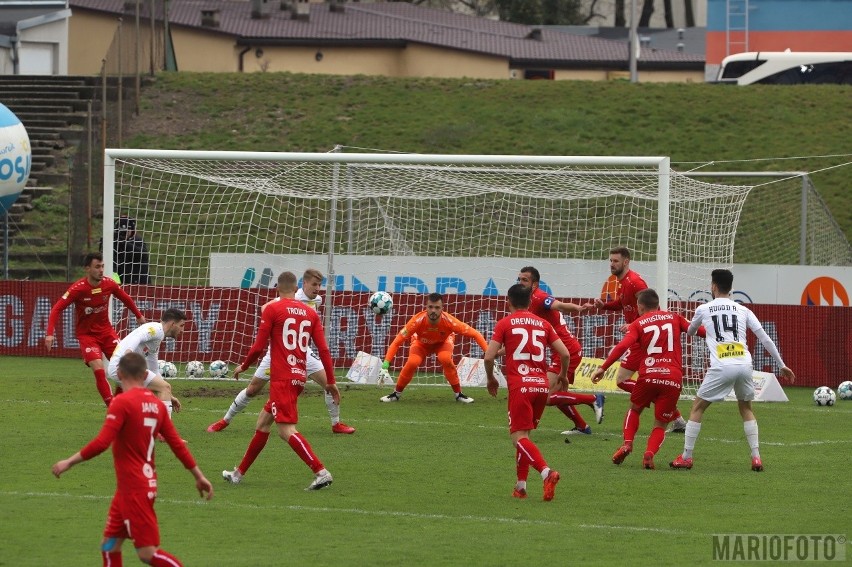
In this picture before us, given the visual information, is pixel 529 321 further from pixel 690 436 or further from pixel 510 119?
pixel 510 119

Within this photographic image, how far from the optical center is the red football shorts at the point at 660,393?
523 inches

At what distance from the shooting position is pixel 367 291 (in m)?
23.9

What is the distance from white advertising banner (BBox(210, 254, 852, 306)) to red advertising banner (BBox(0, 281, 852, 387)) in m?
1.05

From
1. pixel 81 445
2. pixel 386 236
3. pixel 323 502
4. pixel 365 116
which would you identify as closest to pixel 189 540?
pixel 323 502

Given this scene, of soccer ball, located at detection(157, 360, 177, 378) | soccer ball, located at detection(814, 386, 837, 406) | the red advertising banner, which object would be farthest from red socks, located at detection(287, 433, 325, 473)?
the red advertising banner

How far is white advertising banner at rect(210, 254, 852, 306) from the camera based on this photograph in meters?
24.5

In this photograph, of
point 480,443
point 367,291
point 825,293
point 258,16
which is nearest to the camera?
point 480,443

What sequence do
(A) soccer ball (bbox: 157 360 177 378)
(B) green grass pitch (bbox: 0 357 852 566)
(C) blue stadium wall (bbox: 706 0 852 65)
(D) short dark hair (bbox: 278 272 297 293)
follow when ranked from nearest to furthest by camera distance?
(B) green grass pitch (bbox: 0 357 852 566) → (D) short dark hair (bbox: 278 272 297 293) → (A) soccer ball (bbox: 157 360 177 378) → (C) blue stadium wall (bbox: 706 0 852 65)

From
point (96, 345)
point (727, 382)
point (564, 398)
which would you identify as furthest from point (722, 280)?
point (96, 345)

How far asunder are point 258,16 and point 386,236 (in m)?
29.9

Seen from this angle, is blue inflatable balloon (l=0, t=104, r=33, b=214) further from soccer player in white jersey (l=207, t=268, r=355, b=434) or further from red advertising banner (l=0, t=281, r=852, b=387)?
soccer player in white jersey (l=207, t=268, r=355, b=434)

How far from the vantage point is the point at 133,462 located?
7.79m

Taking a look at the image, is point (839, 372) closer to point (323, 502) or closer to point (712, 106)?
point (323, 502)

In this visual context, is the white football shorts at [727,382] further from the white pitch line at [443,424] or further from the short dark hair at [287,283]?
the short dark hair at [287,283]
